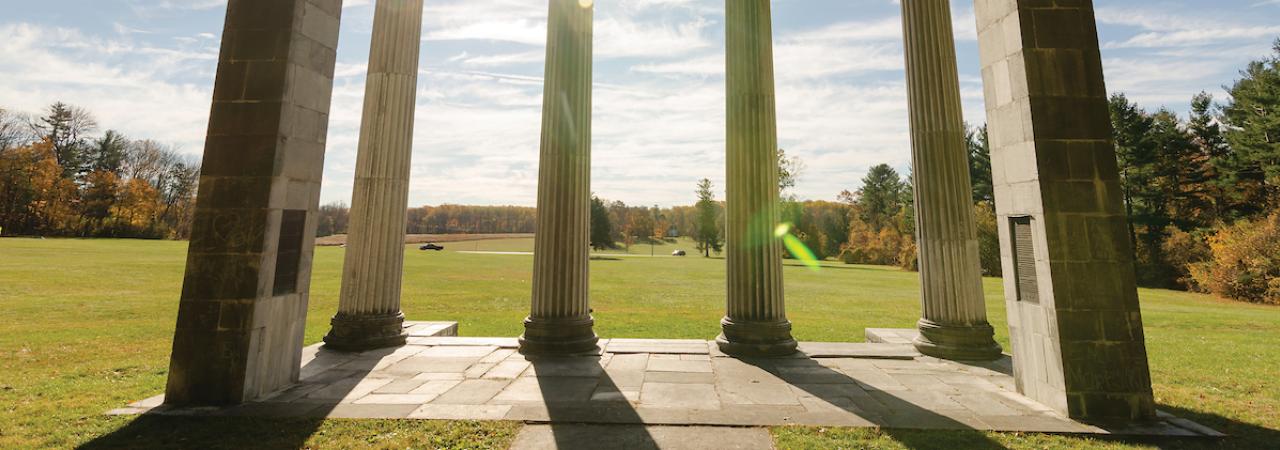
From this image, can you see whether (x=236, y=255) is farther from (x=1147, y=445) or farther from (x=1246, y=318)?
(x=1246, y=318)

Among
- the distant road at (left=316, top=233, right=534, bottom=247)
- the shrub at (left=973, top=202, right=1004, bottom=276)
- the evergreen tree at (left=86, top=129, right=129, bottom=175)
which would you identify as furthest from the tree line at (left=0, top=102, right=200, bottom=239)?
the shrub at (left=973, top=202, right=1004, bottom=276)

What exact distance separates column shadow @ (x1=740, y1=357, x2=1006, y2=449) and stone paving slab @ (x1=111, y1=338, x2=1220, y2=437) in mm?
43

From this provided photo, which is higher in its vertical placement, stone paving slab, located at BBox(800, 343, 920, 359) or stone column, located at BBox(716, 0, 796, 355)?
stone column, located at BBox(716, 0, 796, 355)

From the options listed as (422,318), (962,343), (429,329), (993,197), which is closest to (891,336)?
(962,343)

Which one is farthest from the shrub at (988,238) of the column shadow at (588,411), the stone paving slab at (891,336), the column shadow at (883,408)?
the column shadow at (588,411)

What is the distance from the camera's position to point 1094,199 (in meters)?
8.62

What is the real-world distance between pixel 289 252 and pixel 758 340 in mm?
11699

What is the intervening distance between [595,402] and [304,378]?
23.1 ft

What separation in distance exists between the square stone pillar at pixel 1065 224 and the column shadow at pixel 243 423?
1334 cm

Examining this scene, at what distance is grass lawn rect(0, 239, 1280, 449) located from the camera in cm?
708

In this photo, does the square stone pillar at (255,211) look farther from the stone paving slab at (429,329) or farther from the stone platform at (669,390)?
the stone paving slab at (429,329)

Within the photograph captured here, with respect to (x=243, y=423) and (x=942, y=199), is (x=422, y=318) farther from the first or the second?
(x=942, y=199)

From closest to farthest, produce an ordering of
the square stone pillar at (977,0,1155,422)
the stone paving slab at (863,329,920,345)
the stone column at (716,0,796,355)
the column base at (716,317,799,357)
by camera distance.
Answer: the square stone pillar at (977,0,1155,422) → the column base at (716,317,799,357) → the stone column at (716,0,796,355) → the stone paving slab at (863,329,920,345)

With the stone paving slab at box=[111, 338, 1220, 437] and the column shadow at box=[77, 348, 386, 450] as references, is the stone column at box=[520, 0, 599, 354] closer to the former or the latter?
the stone paving slab at box=[111, 338, 1220, 437]
